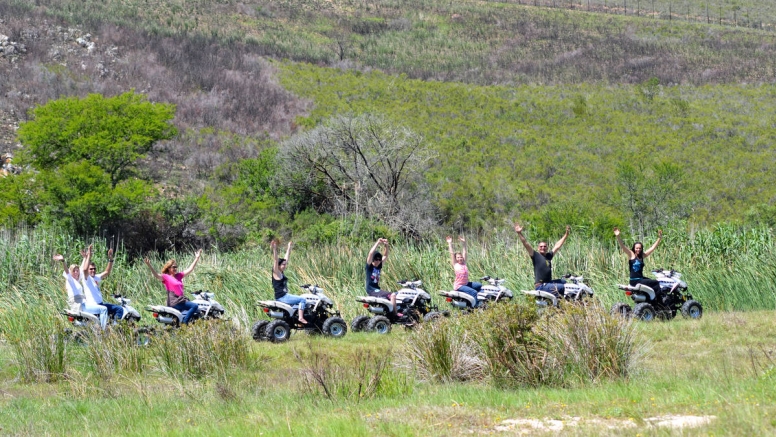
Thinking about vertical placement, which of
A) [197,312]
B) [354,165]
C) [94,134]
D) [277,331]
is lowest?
[277,331]

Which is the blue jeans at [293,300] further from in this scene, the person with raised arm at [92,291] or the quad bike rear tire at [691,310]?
the quad bike rear tire at [691,310]

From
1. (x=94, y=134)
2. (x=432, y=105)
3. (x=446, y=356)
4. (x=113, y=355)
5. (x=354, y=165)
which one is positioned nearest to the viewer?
(x=446, y=356)

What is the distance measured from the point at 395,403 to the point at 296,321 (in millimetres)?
6847

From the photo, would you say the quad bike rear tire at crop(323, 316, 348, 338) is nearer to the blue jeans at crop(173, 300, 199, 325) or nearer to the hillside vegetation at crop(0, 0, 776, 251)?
the blue jeans at crop(173, 300, 199, 325)

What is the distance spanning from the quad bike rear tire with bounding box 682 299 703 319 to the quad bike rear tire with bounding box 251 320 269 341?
331 inches

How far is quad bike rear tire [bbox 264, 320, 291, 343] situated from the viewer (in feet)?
48.3

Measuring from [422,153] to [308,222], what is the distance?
650 centimetres

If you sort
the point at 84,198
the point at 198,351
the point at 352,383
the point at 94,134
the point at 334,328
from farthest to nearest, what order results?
the point at 94,134 → the point at 84,198 → the point at 334,328 → the point at 198,351 → the point at 352,383

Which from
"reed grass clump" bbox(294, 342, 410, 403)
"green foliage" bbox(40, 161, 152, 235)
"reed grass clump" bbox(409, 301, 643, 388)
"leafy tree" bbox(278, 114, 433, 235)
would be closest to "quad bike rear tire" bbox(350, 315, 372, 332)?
"reed grass clump" bbox(409, 301, 643, 388)

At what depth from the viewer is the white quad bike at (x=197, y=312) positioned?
14.7m

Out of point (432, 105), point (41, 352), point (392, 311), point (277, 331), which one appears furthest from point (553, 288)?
point (432, 105)

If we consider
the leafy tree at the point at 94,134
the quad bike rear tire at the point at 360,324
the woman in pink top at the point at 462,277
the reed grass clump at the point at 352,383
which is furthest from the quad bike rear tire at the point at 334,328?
the leafy tree at the point at 94,134

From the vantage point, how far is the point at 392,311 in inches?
631

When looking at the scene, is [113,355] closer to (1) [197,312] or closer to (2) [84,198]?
(1) [197,312]
